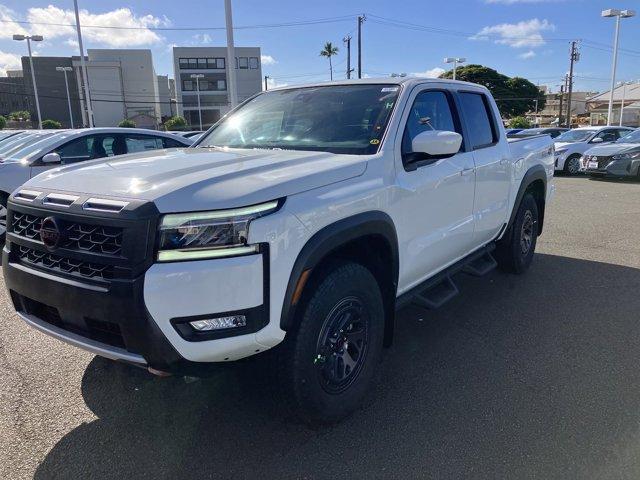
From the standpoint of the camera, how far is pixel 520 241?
18.2 feet

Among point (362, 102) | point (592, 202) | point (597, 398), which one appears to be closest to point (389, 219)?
point (362, 102)

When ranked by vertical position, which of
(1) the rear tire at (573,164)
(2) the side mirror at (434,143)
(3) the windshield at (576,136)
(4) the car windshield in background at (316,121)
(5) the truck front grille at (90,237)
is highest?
(4) the car windshield in background at (316,121)

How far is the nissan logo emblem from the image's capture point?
2494 mm

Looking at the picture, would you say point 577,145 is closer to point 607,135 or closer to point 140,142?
point 607,135

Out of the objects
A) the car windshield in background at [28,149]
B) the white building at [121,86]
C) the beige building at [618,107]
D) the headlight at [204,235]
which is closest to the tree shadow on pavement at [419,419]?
the headlight at [204,235]

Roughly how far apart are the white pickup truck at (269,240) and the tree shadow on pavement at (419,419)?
0.95 feet

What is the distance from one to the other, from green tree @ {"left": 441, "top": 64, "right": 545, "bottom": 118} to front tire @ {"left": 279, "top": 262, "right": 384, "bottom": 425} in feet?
227

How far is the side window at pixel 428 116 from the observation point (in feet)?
11.3

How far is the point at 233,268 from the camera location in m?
2.24

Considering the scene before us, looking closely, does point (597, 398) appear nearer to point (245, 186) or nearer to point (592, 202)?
point (245, 186)

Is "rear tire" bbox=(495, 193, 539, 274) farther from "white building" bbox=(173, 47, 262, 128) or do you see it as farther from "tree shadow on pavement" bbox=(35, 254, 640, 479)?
"white building" bbox=(173, 47, 262, 128)

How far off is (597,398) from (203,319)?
249 centimetres

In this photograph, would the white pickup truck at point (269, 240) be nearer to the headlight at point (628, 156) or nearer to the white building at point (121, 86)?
the headlight at point (628, 156)

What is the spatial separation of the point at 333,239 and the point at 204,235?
671 mm
